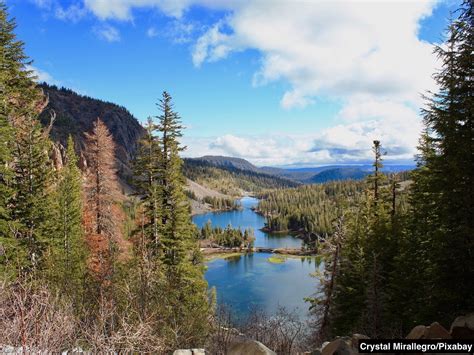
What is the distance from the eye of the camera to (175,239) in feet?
71.8

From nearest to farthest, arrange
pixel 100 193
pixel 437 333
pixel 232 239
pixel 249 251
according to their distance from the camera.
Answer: pixel 437 333
pixel 100 193
pixel 249 251
pixel 232 239

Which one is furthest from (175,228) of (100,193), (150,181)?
(100,193)

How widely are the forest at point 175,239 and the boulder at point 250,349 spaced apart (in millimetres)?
3558

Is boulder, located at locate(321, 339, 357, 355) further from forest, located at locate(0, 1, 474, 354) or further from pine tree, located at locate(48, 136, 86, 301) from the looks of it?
pine tree, located at locate(48, 136, 86, 301)

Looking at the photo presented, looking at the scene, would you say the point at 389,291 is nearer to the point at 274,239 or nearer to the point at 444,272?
the point at 444,272

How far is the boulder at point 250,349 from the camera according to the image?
30.7 feet

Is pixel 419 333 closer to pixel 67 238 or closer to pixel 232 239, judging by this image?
pixel 67 238

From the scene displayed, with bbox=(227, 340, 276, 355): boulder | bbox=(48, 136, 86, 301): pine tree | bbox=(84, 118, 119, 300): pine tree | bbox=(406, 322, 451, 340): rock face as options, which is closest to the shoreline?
bbox=(48, 136, 86, 301): pine tree

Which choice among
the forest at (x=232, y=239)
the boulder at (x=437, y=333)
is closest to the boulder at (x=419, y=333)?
the boulder at (x=437, y=333)

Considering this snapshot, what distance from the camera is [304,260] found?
118 metres

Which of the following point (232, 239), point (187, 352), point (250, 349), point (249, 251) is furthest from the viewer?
point (232, 239)

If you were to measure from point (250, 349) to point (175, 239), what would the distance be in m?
13.3

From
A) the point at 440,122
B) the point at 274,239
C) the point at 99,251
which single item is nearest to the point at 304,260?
the point at 274,239

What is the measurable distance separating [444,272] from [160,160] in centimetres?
1701
